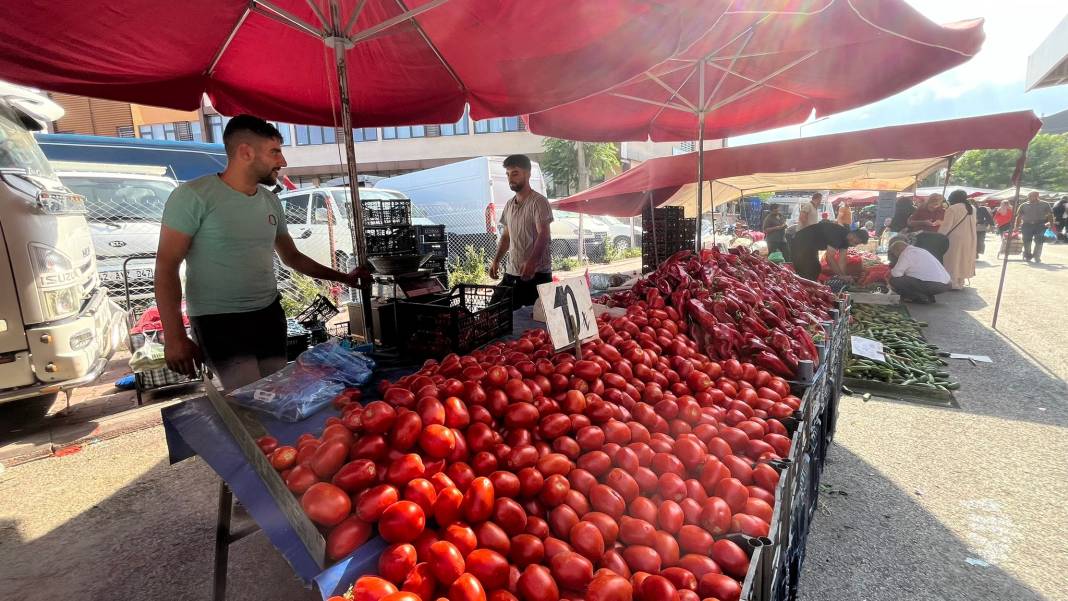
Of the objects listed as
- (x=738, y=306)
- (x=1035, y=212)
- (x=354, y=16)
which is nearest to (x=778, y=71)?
(x=738, y=306)

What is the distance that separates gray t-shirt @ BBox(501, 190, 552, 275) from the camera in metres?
4.47

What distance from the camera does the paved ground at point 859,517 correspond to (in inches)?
94.4

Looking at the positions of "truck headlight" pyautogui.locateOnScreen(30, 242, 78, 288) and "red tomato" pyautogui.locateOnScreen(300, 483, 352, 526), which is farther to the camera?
"truck headlight" pyautogui.locateOnScreen(30, 242, 78, 288)

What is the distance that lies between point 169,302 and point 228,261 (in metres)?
0.33

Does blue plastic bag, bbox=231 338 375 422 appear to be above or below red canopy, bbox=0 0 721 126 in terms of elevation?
below

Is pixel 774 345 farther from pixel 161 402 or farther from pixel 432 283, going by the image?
pixel 161 402

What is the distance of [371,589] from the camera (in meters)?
1.04

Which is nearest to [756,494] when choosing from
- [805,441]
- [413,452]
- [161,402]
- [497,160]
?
[805,441]

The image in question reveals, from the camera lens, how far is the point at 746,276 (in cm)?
A: 353

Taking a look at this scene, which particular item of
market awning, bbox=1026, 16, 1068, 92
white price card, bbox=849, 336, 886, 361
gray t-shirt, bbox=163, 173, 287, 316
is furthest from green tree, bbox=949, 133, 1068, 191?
gray t-shirt, bbox=163, 173, 287, 316

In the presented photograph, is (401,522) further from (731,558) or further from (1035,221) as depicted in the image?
(1035,221)

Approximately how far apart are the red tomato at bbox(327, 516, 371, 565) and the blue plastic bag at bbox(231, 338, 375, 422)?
75 cm

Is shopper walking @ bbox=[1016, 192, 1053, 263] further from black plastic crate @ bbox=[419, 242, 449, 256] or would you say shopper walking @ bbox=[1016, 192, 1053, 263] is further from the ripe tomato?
the ripe tomato

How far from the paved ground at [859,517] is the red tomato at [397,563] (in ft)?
4.91
